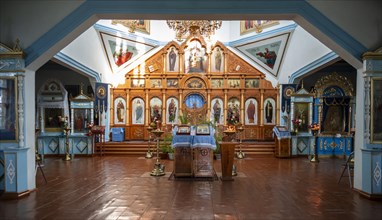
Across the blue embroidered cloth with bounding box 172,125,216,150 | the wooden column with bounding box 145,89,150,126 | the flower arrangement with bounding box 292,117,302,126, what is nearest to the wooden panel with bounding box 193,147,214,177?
the blue embroidered cloth with bounding box 172,125,216,150

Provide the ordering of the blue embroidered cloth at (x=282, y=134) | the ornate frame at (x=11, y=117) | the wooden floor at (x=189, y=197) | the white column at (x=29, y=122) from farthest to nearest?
the blue embroidered cloth at (x=282, y=134) → the white column at (x=29, y=122) → the ornate frame at (x=11, y=117) → the wooden floor at (x=189, y=197)

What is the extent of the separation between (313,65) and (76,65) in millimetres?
8548

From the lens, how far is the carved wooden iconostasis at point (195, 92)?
48.1 ft

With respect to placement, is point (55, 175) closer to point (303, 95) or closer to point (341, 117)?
point (303, 95)

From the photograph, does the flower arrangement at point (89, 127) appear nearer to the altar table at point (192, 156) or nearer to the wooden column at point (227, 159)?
the altar table at point (192, 156)

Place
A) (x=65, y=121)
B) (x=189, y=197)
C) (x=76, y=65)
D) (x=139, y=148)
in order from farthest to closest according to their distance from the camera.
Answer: (x=139, y=148), (x=65, y=121), (x=76, y=65), (x=189, y=197)

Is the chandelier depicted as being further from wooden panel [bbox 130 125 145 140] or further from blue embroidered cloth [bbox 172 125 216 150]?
blue embroidered cloth [bbox 172 125 216 150]

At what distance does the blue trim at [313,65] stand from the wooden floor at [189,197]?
3.51 m

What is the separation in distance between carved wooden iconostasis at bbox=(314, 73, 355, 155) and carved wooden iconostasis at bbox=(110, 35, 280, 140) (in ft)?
8.78

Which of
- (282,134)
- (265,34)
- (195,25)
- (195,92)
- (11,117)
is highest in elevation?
(265,34)

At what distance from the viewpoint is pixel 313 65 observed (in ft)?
34.6

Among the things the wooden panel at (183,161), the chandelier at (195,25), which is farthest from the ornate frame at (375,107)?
the chandelier at (195,25)

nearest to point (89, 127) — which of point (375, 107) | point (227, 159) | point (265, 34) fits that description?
point (227, 159)

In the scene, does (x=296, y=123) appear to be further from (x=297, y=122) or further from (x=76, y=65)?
(x=76, y=65)
